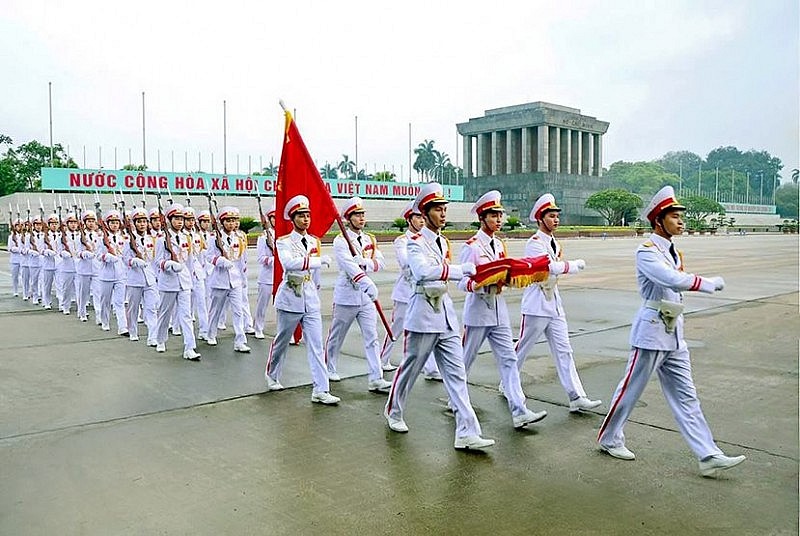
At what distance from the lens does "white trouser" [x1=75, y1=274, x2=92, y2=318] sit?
12.3 metres

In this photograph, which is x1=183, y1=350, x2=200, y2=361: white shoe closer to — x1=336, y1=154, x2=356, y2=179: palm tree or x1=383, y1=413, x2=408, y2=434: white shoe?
x1=383, y1=413, x2=408, y2=434: white shoe

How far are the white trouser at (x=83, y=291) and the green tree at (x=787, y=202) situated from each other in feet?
366

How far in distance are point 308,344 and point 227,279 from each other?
3282mm

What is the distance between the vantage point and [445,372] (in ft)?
17.5

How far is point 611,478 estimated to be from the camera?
179 inches

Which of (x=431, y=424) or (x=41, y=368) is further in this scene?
(x=41, y=368)

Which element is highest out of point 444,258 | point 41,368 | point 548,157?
point 548,157

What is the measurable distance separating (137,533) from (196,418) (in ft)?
7.25

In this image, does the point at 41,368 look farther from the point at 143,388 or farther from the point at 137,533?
the point at 137,533

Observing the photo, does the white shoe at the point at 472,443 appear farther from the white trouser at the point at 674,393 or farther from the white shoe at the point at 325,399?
the white shoe at the point at 325,399

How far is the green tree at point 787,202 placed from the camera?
110 metres

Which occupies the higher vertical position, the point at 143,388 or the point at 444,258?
the point at 444,258

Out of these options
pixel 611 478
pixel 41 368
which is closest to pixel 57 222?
pixel 41 368

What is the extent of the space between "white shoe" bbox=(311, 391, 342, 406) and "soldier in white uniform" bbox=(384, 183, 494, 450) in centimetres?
96
